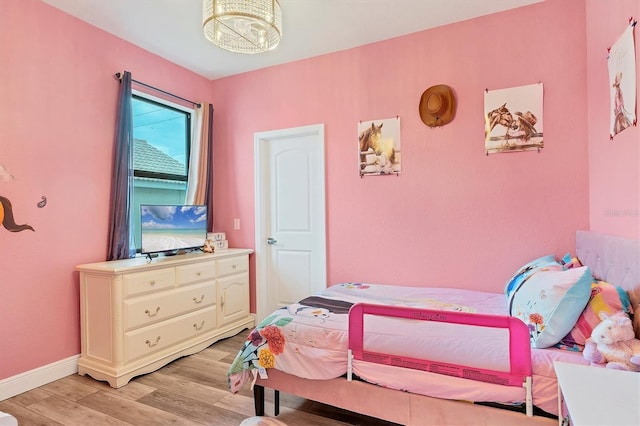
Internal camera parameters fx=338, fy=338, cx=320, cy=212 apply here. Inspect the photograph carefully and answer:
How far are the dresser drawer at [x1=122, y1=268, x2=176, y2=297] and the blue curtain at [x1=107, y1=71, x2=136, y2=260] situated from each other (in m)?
0.48

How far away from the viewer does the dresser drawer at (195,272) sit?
9.51ft

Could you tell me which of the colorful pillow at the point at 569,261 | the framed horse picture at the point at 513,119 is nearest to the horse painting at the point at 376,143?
the framed horse picture at the point at 513,119

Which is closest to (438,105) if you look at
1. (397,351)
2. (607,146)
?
(607,146)

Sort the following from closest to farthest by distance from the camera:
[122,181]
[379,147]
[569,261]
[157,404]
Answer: [157,404]
[569,261]
[122,181]
[379,147]

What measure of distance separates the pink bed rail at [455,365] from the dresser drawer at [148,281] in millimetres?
1720

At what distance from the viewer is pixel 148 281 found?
8.63 ft

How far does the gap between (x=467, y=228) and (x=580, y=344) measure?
4.43 ft

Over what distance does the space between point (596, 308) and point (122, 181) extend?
11.0 ft

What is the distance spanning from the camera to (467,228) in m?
2.79

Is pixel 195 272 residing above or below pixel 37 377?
above

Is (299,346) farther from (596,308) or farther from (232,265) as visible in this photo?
(232,265)

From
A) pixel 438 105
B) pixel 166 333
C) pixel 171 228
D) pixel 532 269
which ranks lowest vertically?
pixel 166 333

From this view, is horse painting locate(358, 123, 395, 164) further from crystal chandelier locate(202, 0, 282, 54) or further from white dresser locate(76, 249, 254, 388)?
white dresser locate(76, 249, 254, 388)

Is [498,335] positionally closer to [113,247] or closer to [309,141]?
[309,141]
